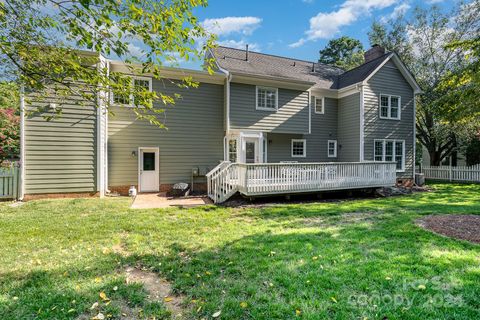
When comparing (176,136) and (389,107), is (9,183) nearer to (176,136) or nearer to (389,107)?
(176,136)

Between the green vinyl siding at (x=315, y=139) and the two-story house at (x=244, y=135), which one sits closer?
the two-story house at (x=244, y=135)

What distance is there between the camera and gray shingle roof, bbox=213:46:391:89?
40.8ft

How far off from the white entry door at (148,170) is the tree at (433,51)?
17.0 m

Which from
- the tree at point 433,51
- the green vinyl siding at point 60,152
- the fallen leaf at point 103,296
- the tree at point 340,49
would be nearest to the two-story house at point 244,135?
the green vinyl siding at point 60,152

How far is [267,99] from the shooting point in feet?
40.2

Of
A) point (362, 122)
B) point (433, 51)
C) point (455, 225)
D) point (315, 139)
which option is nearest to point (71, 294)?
point (455, 225)

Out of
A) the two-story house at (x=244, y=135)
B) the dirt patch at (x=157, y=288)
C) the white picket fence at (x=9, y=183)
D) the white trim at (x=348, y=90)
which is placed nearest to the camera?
the dirt patch at (x=157, y=288)

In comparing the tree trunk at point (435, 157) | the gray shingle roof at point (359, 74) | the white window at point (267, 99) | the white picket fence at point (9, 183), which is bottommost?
the white picket fence at point (9, 183)

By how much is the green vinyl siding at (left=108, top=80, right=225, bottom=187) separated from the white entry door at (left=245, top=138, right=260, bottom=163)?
1.24m

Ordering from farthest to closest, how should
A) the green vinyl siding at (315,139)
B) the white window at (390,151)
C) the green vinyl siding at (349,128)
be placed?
the white window at (390,151)
the green vinyl siding at (349,128)
the green vinyl siding at (315,139)

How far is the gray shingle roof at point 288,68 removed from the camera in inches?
490

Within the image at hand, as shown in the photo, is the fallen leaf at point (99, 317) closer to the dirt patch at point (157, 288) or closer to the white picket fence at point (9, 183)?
the dirt patch at point (157, 288)

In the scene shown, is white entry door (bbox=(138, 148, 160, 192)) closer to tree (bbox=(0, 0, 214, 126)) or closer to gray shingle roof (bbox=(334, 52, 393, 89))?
tree (bbox=(0, 0, 214, 126))

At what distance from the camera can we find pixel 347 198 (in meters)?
10.5
